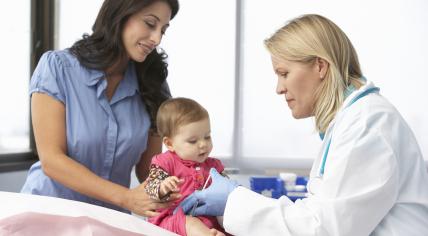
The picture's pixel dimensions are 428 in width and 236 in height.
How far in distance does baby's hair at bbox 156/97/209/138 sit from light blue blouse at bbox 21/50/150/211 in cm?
10


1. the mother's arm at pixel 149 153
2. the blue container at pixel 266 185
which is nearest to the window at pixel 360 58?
the blue container at pixel 266 185

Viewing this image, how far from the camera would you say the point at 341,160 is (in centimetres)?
108

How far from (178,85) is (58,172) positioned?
169 centimetres

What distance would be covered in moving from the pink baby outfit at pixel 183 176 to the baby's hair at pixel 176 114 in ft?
0.28

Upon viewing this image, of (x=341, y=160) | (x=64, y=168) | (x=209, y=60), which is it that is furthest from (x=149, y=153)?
(x=209, y=60)

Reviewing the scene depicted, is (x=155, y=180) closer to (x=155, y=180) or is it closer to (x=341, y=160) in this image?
(x=155, y=180)

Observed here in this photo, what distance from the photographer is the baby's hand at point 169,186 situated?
148 centimetres

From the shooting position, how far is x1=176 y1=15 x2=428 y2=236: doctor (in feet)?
3.53

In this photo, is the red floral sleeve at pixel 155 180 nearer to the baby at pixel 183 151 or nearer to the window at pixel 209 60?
the baby at pixel 183 151

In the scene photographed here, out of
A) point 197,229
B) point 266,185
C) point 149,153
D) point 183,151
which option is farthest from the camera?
point 266,185

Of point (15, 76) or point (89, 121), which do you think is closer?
point (89, 121)

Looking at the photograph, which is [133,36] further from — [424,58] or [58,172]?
[424,58]

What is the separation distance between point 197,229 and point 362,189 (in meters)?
0.54

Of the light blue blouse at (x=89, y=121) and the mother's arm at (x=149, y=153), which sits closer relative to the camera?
the light blue blouse at (x=89, y=121)
